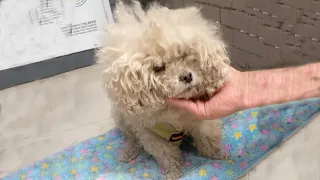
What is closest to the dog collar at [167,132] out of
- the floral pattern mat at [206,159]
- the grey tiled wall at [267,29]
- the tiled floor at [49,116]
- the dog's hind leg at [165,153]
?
the dog's hind leg at [165,153]

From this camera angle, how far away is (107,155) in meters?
1.59

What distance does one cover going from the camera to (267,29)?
1.72 metres

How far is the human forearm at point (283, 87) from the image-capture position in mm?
1203

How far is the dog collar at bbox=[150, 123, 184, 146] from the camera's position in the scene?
4.35 feet

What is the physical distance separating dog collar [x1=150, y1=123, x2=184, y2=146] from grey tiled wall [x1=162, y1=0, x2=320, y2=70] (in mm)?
606

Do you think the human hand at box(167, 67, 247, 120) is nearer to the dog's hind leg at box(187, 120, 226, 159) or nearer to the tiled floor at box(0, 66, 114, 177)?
the dog's hind leg at box(187, 120, 226, 159)

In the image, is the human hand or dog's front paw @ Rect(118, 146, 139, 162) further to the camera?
dog's front paw @ Rect(118, 146, 139, 162)

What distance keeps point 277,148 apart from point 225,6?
2.38ft

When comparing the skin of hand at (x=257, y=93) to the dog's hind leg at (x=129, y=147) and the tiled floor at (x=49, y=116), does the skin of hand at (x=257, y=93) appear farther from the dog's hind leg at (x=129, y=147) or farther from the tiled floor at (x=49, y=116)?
the tiled floor at (x=49, y=116)

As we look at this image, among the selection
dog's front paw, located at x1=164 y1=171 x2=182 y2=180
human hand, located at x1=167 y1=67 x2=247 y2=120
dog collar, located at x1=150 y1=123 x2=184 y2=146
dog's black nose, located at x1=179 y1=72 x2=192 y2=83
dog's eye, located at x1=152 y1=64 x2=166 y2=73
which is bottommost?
dog's front paw, located at x1=164 y1=171 x2=182 y2=180

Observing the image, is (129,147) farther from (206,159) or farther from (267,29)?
(267,29)

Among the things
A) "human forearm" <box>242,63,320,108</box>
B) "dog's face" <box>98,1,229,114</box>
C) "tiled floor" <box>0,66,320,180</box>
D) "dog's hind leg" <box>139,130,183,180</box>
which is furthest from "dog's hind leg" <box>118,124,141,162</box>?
"human forearm" <box>242,63,320,108</box>

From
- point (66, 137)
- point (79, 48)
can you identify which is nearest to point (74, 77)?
point (79, 48)

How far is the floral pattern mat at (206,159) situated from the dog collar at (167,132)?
0.13 metres
